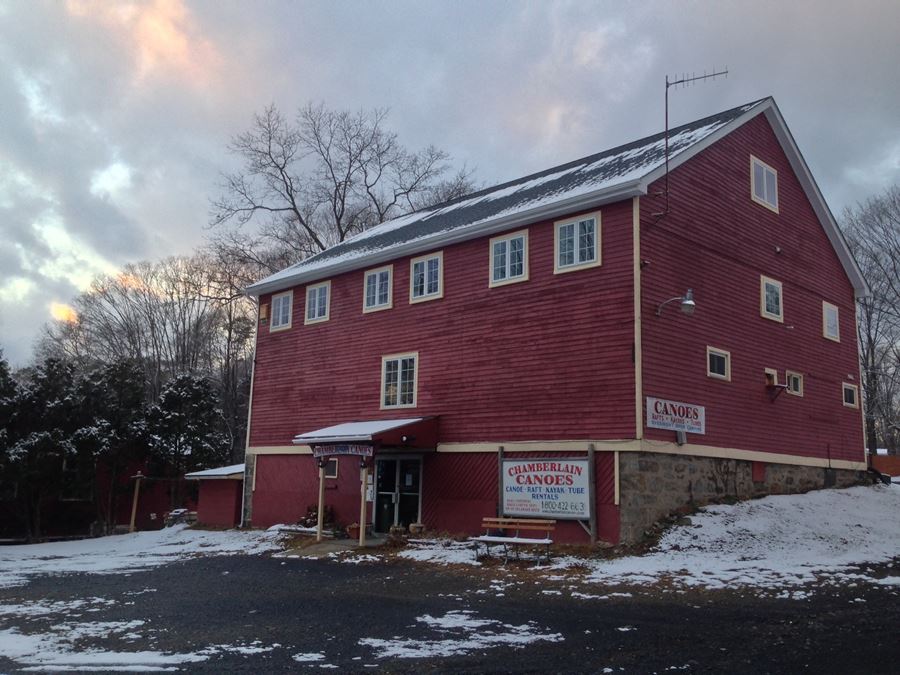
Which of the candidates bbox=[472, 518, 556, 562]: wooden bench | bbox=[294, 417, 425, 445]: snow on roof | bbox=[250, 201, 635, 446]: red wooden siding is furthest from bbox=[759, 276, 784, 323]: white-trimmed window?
bbox=[294, 417, 425, 445]: snow on roof

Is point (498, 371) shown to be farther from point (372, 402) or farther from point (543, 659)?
point (543, 659)

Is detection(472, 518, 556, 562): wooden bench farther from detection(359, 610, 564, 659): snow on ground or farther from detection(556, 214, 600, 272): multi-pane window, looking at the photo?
detection(556, 214, 600, 272): multi-pane window

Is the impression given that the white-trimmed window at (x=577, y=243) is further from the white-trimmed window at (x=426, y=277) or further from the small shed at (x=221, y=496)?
the small shed at (x=221, y=496)

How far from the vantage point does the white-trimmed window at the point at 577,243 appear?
1666 cm

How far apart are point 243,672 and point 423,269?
44.6 feet

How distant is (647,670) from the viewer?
7363 millimetres

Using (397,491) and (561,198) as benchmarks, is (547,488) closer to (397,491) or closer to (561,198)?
(397,491)

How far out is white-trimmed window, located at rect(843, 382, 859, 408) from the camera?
22094mm

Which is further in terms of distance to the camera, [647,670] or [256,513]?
[256,513]

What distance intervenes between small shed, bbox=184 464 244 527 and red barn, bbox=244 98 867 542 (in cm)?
78

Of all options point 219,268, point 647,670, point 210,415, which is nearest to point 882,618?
point 647,670

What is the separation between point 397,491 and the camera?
1941 centimetres

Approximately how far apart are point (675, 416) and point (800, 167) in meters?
9.31

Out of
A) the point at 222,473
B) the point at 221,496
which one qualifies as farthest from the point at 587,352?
the point at 221,496
